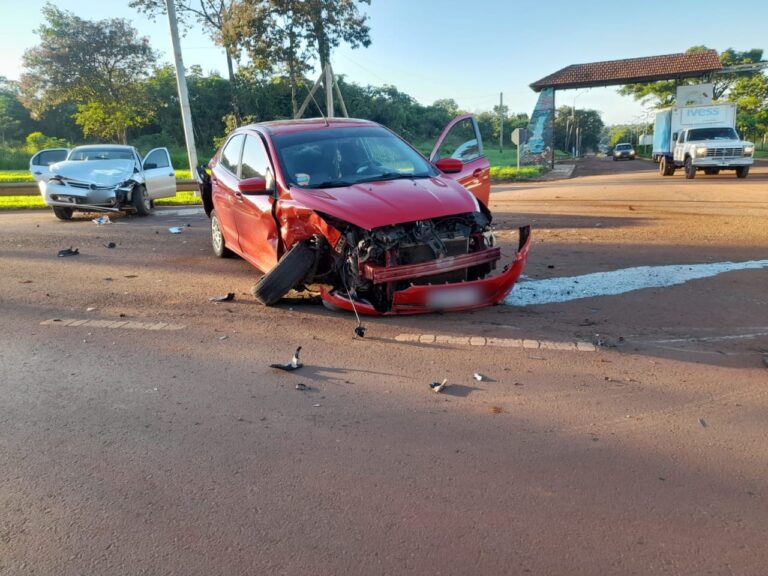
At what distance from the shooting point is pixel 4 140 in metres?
57.6

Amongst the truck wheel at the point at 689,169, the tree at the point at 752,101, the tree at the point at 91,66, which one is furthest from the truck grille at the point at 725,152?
the tree at the point at 752,101

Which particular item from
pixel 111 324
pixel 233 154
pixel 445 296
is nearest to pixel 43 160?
pixel 233 154

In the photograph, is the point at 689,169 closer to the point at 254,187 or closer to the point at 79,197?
the point at 79,197

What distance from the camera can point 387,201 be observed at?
5352mm

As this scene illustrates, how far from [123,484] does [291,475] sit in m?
0.83

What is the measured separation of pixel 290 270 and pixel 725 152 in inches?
865

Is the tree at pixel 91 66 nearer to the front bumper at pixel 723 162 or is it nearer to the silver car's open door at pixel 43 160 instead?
the silver car's open door at pixel 43 160

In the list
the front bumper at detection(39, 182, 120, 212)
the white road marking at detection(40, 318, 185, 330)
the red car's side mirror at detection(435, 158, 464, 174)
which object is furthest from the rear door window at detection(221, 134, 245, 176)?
the front bumper at detection(39, 182, 120, 212)

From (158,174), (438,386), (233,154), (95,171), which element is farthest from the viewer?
(158,174)

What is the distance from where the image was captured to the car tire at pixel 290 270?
541cm

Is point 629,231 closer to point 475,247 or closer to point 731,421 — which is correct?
point 475,247

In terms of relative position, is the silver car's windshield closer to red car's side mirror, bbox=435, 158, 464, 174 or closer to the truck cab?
red car's side mirror, bbox=435, 158, 464, 174

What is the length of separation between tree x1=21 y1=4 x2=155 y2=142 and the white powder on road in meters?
37.5

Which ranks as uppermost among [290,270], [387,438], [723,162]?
[723,162]
